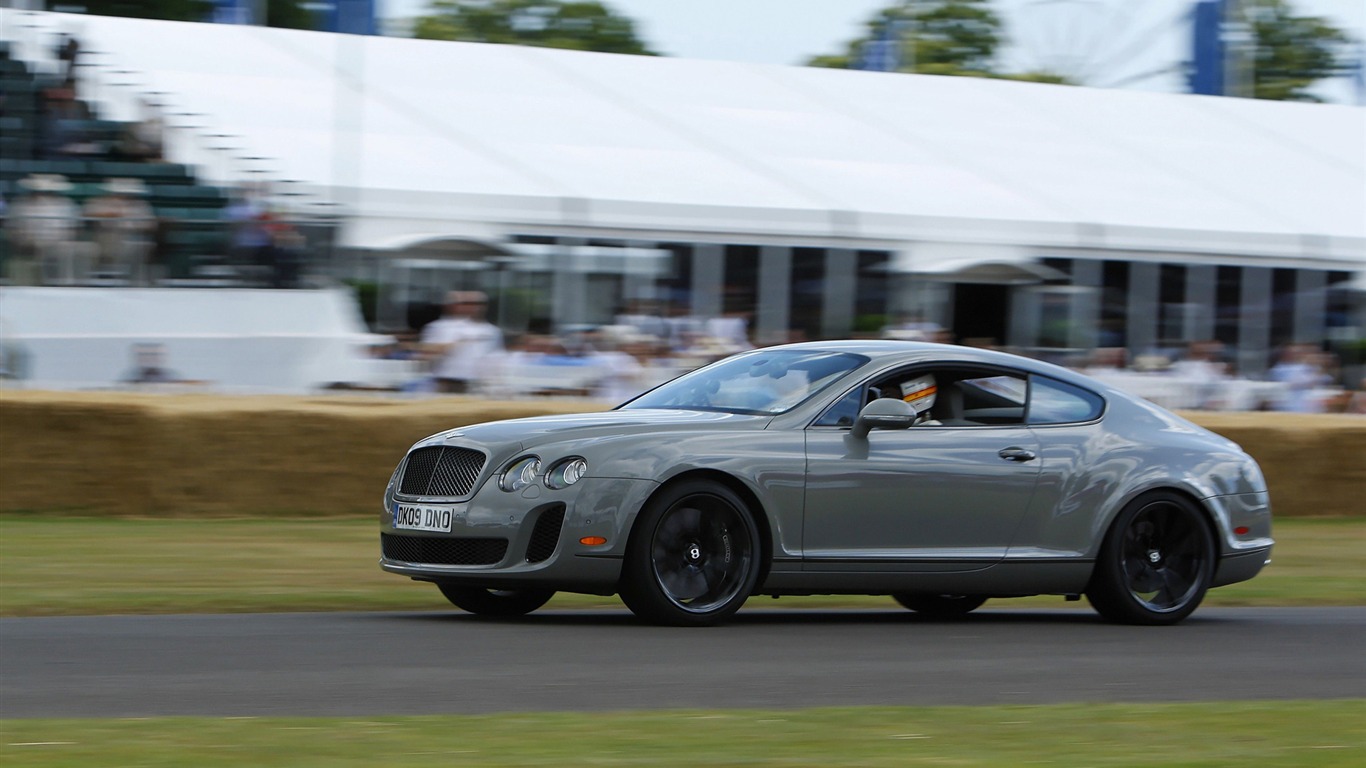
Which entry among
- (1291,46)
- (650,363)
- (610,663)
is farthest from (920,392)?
(1291,46)

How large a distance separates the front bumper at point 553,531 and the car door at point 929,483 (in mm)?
940

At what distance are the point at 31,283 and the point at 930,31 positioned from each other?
59863 millimetres

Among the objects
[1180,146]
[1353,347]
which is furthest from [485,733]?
[1180,146]

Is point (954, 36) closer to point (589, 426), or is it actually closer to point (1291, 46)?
point (1291, 46)

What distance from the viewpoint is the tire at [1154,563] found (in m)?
9.16

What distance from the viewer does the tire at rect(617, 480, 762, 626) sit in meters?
7.96

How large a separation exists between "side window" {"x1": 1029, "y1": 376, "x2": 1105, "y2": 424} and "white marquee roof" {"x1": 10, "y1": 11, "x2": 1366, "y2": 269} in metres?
13.1

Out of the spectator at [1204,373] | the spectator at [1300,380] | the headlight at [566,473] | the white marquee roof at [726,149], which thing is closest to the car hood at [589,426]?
the headlight at [566,473]

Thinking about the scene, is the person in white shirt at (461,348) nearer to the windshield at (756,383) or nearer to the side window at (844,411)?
the windshield at (756,383)

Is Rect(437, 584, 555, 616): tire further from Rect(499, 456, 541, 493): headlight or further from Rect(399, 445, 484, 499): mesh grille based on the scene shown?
Rect(499, 456, 541, 493): headlight

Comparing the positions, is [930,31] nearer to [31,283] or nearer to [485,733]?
[31,283]

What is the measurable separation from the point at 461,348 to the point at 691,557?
892 centimetres

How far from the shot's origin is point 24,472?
1352cm

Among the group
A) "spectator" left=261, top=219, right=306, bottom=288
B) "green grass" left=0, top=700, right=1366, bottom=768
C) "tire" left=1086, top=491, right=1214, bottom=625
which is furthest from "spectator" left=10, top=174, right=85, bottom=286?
"green grass" left=0, top=700, right=1366, bottom=768
